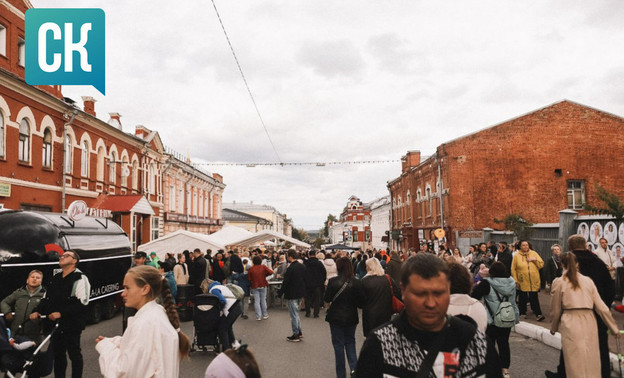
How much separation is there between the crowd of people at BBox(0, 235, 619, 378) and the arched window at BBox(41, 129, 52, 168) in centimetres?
1324

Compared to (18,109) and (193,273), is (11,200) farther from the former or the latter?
(193,273)

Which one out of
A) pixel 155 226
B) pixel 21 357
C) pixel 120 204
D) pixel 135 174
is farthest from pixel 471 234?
pixel 21 357

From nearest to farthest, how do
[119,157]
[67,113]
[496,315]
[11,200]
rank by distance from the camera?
[496,315] → [11,200] → [67,113] → [119,157]

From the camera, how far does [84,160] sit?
25.5m

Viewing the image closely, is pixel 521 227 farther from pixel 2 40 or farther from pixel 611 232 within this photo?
pixel 2 40

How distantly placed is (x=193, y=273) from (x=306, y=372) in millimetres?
7945

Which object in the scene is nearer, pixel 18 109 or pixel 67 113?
pixel 18 109

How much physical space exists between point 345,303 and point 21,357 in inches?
161

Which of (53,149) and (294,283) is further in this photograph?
(53,149)

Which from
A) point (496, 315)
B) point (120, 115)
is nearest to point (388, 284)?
point (496, 315)

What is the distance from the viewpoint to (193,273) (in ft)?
48.5


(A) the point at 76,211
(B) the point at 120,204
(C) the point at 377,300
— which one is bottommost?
(C) the point at 377,300

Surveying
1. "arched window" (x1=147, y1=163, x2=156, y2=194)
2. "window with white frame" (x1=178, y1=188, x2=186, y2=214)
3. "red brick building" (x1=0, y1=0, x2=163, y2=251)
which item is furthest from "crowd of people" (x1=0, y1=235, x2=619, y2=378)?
"window with white frame" (x1=178, y1=188, x2=186, y2=214)

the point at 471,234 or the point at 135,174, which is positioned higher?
the point at 135,174
